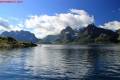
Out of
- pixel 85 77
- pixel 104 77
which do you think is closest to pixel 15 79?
pixel 85 77

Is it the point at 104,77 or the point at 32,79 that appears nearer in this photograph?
the point at 32,79

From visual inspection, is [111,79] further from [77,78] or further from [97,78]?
[77,78]

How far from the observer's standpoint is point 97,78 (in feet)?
206

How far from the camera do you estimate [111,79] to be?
61969 mm

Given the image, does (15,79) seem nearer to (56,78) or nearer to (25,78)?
(25,78)

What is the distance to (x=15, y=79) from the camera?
200 feet

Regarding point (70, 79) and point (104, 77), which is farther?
point (104, 77)

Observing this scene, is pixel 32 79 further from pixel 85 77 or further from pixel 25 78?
pixel 85 77

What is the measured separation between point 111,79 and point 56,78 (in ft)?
41.9

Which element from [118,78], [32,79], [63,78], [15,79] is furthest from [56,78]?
[118,78]

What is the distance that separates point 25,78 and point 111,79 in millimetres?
19984

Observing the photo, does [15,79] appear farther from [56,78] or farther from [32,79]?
[56,78]

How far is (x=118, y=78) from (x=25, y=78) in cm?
2190

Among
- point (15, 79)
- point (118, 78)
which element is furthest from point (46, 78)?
point (118, 78)
